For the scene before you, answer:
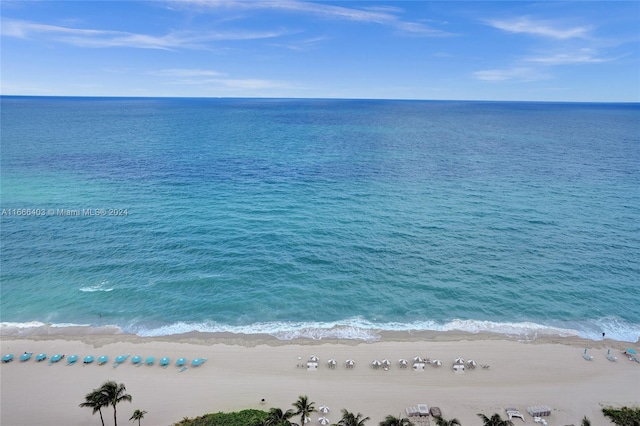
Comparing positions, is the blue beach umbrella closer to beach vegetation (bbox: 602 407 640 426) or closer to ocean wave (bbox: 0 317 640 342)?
ocean wave (bbox: 0 317 640 342)

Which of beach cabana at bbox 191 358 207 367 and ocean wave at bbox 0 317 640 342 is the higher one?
ocean wave at bbox 0 317 640 342

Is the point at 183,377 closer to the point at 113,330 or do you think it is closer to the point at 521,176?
the point at 113,330

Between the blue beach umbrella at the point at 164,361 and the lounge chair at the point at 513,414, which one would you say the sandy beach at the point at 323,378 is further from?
the lounge chair at the point at 513,414

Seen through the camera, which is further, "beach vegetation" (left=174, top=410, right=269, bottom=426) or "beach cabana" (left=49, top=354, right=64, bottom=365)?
"beach cabana" (left=49, top=354, right=64, bottom=365)

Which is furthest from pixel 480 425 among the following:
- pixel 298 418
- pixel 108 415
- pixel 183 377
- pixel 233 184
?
pixel 233 184

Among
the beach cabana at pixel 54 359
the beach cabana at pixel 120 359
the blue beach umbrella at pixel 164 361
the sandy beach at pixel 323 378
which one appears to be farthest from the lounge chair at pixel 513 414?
the beach cabana at pixel 54 359

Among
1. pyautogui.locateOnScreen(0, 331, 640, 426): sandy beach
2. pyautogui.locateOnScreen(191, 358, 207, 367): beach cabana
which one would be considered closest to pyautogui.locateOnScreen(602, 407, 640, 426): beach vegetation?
pyautogui.locateOnScreen(0, 331, 640, 426): sandy beach

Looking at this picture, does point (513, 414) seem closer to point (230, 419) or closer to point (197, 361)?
point (230, 419)
